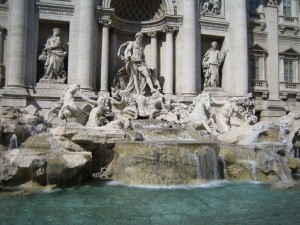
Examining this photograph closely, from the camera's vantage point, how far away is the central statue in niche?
55.9 ft

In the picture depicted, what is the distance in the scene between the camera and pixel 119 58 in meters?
18.5

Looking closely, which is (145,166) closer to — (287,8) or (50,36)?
(50,36)

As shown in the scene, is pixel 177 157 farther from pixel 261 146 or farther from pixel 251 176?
pixel 261 146

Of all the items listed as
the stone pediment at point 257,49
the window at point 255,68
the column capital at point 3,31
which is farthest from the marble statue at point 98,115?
the stone pediment at point 257,49

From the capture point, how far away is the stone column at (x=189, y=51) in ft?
58.4

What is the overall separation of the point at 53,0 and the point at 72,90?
612cm

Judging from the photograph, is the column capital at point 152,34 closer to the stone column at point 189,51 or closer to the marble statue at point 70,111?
the stone column at point 189,51

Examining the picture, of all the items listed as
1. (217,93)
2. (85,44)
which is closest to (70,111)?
(85,44)

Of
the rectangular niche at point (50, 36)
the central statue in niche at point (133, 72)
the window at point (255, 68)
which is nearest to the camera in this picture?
the rectangular niche at point (50, 36)

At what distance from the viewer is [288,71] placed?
70.4 feet

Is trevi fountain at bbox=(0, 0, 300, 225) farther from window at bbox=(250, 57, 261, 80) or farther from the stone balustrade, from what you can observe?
the stone balustrade

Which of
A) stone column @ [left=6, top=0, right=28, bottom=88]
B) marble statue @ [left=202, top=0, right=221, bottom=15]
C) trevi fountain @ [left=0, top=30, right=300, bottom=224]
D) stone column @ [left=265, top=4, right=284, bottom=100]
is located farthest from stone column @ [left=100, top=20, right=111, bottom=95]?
stone column @ [left=265, top=4, right=284, bottom=100]

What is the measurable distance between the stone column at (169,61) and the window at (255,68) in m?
5.60

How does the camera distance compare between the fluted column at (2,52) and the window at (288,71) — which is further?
the window at (288,71)
